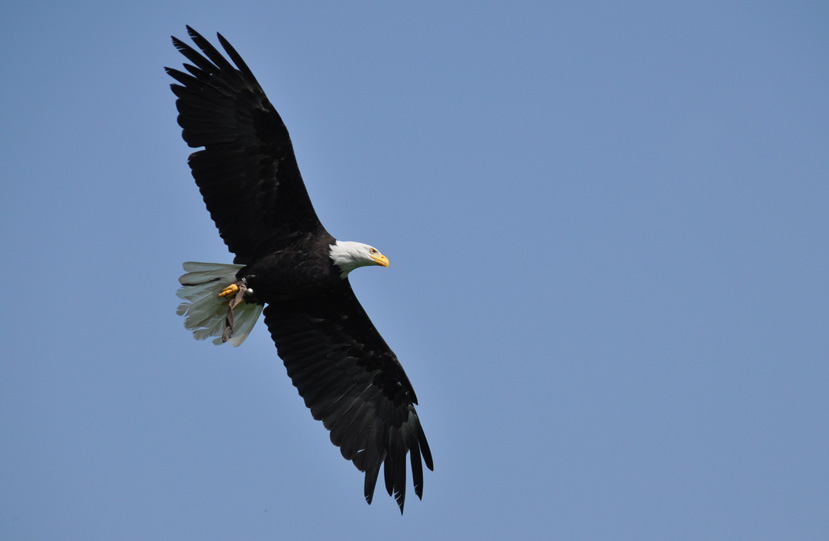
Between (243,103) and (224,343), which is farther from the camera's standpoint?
(224,343)

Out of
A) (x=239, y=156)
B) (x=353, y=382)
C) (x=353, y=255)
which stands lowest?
(x=353, y=382)

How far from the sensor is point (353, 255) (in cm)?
1016

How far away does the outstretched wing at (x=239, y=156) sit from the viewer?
9.76 metres

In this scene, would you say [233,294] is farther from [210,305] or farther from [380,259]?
[380,259]

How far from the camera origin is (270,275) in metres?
10.1

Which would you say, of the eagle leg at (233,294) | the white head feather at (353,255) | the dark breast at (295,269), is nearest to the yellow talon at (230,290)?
the eagle leg at (233,294)

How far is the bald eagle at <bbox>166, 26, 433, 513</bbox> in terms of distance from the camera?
9.84 meters

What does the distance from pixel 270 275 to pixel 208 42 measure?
244 cm

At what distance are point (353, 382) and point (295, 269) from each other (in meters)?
1.82

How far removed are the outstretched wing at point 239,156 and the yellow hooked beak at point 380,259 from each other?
2.23 ft

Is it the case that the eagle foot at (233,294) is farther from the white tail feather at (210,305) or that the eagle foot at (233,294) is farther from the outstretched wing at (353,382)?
the outstretched wing at (353,382)

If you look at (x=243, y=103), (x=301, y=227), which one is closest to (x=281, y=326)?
(x=301, y=227)

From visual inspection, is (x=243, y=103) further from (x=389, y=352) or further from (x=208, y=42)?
(x=389, y=352)

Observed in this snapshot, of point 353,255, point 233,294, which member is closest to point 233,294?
point 233,294
